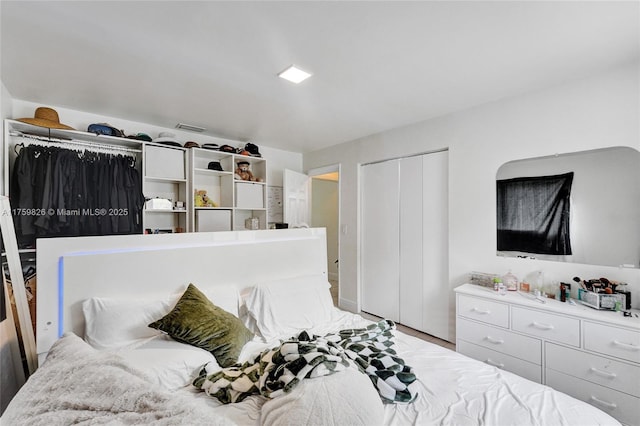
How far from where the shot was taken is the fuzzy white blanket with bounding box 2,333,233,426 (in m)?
0.81

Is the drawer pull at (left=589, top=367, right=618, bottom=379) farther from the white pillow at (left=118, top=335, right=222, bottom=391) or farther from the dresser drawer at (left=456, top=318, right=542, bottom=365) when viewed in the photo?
the white pillow at (left=118, top=335, right=222, bottom=391)

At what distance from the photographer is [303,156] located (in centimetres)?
471

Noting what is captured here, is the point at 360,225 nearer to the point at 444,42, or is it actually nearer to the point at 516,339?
the point at 516,339

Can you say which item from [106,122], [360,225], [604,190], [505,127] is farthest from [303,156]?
[604,190]

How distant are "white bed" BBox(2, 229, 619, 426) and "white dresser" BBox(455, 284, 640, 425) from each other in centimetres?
78

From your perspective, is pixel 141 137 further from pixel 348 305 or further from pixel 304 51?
pixel 348 305

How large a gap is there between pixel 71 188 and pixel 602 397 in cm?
450

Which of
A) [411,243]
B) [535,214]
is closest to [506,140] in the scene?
[535,214]

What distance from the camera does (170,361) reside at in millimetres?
1386

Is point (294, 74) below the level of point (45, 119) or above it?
above

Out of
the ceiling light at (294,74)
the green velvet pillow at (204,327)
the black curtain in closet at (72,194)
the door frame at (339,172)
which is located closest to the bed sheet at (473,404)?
the green velvet pillow at (204,327)

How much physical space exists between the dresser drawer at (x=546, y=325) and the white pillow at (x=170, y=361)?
2166 millimetres

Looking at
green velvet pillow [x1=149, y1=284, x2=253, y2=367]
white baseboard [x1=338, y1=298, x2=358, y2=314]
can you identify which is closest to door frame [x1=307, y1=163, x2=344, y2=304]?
white baseboard [x1=338, y1=298, x2=358, y2=314]

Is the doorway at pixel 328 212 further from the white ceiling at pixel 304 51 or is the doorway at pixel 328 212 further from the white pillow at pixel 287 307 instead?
the white pillow at pixel 287 307
